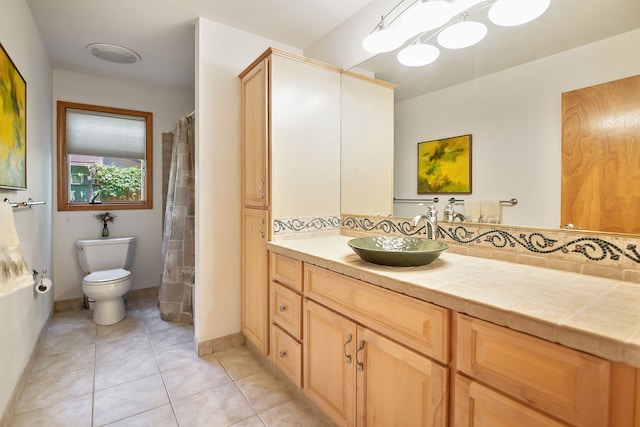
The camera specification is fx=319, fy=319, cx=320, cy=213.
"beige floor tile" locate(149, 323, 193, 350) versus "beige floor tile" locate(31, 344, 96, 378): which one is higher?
"beige floor tile" locate(149, 323, 193, 350)

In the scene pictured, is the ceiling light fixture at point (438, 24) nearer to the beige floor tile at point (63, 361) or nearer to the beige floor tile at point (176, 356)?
the beige floor tile at point (176, 356)

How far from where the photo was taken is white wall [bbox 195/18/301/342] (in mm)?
2221

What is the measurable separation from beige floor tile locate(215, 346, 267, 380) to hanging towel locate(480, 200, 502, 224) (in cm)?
164

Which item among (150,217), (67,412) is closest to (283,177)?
(67,412)

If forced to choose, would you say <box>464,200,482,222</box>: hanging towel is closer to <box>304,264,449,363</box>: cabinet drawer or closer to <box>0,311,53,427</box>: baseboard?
<box>304,264,449,363</box>: cabinet drawer

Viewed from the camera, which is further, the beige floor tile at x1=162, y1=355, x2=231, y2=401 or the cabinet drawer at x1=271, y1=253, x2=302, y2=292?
the beige floor tile at x1=162, y1=355, x2=231, y2=401

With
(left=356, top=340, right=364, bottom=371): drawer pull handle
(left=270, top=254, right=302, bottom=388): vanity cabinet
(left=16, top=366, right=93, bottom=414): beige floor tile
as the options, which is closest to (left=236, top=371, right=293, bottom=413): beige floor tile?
(left=270, top=254, right=302, bottom=388): vanity cabinet

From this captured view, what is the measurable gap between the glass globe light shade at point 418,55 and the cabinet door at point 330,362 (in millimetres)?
1412

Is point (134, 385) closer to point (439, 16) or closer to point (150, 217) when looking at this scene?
point (150, 217)

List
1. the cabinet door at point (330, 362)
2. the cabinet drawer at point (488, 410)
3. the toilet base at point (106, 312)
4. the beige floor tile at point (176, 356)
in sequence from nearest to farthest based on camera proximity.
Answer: the cabinet drawer at point (488, 410) < the cabinet door at point (330, 362) < the beige floor tile at point (176, 356) < the toilet base at point (106, 312)

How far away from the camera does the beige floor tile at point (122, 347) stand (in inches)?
89.6

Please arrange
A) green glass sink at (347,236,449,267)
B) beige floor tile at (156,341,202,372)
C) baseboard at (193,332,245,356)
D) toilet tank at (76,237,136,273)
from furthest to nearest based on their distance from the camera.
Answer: toilet tank at (76,237,136,273) < baseboard at (193,332,245,356) < beige floor tile at (156,341,202,372) < green glass sink at (347,236,449,267)

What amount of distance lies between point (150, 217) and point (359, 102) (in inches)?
105

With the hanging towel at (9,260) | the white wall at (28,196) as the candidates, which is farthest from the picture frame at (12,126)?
the hanging towel at (9,260)
